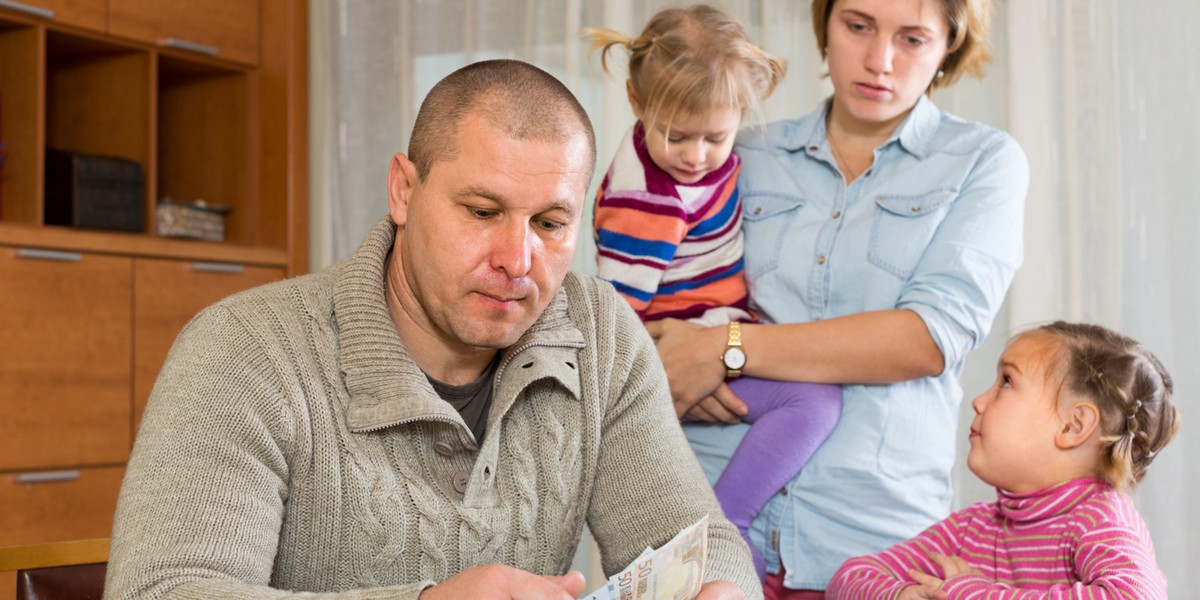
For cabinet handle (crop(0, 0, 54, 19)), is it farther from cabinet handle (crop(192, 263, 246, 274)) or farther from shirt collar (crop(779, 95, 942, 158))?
shirt collar (crop(779, 95, 942, 158))

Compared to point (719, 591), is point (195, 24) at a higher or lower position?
higher

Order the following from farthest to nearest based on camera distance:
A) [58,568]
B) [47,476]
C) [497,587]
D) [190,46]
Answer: [190,46] → [47,476] → [58,568] → [497,587]

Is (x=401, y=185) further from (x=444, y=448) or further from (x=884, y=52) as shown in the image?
(x=884, y=52)

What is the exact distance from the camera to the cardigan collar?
60.0 inches

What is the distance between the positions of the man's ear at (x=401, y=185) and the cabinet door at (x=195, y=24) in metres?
2.49

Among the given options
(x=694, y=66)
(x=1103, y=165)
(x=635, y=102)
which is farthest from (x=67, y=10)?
(x=1103, y=165)

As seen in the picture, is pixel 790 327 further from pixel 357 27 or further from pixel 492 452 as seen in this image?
pixel 357 27

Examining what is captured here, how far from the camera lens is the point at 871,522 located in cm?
193

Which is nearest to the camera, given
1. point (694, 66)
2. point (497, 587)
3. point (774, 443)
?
point (497, 587)

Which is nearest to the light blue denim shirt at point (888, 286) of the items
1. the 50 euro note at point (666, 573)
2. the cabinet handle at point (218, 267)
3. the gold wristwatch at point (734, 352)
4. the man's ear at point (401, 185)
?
the gold wristwatch at point (734, 352)

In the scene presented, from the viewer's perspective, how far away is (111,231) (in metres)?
3.76

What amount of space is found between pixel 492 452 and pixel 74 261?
7.94 feet

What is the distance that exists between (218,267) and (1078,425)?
3019mm

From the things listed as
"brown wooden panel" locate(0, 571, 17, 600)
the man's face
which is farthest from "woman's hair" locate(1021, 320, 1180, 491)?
"brown wooden panel" locate(0, 571, 17, 600)
